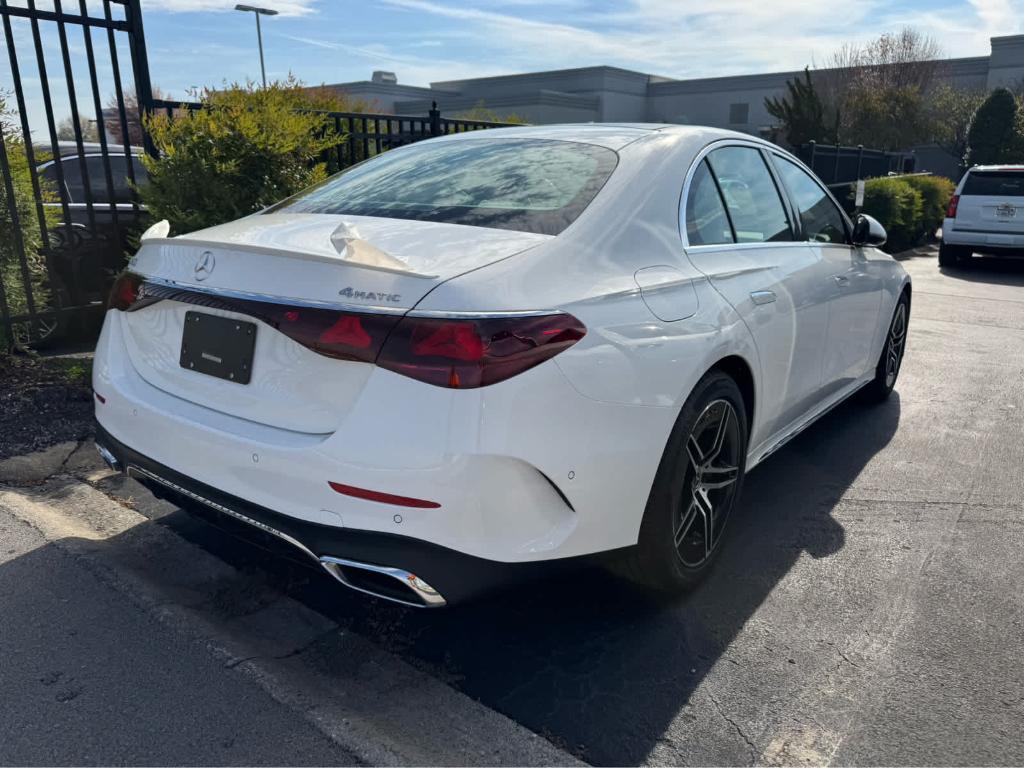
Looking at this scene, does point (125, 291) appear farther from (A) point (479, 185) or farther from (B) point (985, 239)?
(B) point (985, 239)

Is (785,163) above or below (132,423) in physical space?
above

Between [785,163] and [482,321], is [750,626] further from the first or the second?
[785,163]

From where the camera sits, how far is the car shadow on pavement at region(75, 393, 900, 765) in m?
2.46

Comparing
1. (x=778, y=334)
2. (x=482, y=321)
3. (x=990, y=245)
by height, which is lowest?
(x=990, y=245)

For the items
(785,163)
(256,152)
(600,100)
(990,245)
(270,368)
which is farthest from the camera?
(600,100)

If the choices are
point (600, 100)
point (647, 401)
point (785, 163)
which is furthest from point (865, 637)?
point (600, 100)

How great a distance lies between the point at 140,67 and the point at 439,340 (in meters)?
4.68

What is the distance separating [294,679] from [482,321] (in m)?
1.26

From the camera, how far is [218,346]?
257 cm

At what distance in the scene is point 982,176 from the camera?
13.1m

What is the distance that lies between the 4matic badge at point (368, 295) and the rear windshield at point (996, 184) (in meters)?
13.2

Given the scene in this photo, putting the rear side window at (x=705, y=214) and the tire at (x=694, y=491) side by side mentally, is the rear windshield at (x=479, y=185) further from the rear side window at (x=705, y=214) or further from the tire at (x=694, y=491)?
the tire at (x=694, y=491)

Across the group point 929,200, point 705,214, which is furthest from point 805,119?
point 705,214

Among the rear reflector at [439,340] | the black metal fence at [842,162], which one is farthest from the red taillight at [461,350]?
the black metal fence at [842,162]
